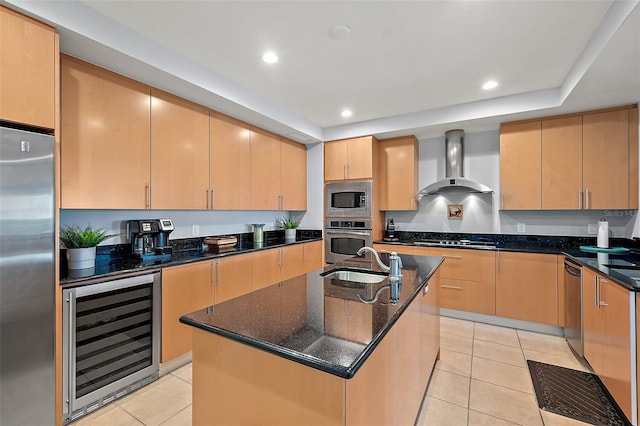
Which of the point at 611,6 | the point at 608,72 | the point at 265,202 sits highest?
the point at 611,6

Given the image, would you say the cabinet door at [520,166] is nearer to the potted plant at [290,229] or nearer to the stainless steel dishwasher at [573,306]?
the stainless steel dishwasher at [573,306]

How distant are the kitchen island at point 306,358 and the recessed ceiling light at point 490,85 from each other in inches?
94.1

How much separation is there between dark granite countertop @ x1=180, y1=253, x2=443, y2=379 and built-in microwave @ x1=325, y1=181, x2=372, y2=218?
244 cm

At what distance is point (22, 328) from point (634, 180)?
510 centimetres

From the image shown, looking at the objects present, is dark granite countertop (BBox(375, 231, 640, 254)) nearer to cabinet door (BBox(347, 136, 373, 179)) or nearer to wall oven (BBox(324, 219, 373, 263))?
wall oven (BBox(324, 219, 373, 263))

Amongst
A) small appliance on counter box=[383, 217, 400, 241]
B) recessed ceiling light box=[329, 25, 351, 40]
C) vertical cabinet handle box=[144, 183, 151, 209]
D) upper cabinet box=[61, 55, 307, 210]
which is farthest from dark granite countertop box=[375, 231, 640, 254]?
vertical cabinet handle box=[144, 183, 151, 209]

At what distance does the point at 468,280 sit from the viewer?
142 inches

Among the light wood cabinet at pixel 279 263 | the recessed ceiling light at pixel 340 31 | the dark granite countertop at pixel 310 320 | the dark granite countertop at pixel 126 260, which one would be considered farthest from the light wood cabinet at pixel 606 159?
the dark granite countertop at pixel 126 260

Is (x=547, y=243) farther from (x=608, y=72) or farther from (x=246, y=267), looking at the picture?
(x=246, y=267)

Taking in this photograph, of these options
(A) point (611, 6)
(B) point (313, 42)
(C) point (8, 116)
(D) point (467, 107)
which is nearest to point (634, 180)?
(D) point (467, 107)

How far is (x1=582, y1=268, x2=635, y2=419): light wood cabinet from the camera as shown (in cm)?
175

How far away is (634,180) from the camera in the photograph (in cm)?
298

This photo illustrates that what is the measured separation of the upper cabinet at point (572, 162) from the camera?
9.89ft

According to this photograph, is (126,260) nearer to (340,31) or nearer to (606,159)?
(340,31)
